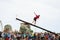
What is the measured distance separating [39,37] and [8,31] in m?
5.11

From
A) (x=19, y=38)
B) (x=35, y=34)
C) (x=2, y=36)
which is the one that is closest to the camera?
(x=2, y=36)

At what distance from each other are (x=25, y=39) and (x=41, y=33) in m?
4.01

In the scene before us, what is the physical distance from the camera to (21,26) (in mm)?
27906

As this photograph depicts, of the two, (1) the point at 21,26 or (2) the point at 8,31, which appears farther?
(1) the point at 21,26

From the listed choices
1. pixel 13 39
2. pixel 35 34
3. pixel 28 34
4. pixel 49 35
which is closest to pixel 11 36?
pixel 13 39

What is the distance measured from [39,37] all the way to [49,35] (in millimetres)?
1589

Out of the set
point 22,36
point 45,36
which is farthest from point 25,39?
point 45,36

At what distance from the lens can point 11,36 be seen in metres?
23.3

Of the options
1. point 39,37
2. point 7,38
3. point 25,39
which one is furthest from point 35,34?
point 7,38

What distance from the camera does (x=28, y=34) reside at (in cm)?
2525

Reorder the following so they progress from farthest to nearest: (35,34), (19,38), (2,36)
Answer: (35,34) → (19,38) → (2,36)

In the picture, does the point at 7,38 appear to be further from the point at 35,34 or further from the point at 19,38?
the point at 35,34

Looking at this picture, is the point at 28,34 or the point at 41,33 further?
the point at 41,33

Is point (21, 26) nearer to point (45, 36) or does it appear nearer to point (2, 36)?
point (45, 36)
